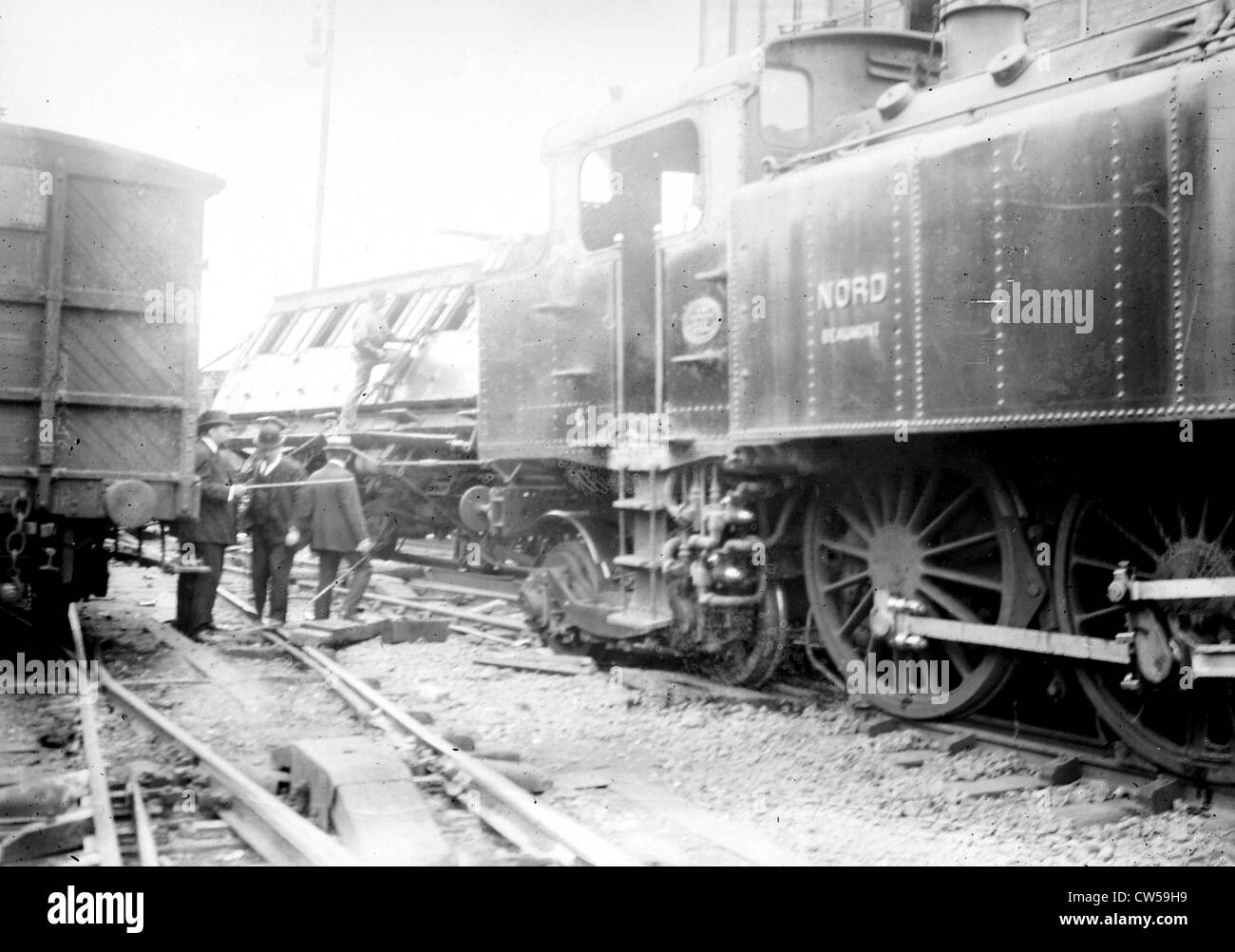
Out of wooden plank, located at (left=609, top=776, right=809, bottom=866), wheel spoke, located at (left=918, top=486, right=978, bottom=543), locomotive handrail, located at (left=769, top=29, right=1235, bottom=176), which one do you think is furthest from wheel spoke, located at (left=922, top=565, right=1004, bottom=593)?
locomotive handrail, located at (left=769, top=29, right=1235, bottom=176)

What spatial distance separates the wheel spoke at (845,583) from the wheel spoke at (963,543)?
1.29ft

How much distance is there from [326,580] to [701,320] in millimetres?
4478

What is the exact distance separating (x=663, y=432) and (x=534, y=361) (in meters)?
1.34

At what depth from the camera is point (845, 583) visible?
6.21 meters

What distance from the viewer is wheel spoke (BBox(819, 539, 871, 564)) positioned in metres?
6.07

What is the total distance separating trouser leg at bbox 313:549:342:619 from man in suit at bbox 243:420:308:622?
36cm

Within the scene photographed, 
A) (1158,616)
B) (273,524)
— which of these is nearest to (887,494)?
(1158,616)

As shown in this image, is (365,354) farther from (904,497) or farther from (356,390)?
(904,497)

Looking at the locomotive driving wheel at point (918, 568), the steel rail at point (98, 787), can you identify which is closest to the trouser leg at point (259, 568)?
the steel rail at point (98, 787)

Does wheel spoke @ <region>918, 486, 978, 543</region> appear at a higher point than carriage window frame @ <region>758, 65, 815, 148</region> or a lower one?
lower

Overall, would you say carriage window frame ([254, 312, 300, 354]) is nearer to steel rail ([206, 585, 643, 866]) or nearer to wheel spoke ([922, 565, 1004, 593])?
steel rail ([206, 585, 643, 866])

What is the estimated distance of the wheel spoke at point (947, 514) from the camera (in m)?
5.55

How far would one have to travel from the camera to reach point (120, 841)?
4043mm

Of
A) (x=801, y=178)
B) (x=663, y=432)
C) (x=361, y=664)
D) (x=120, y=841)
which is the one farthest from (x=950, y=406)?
(x=361, y=664)
